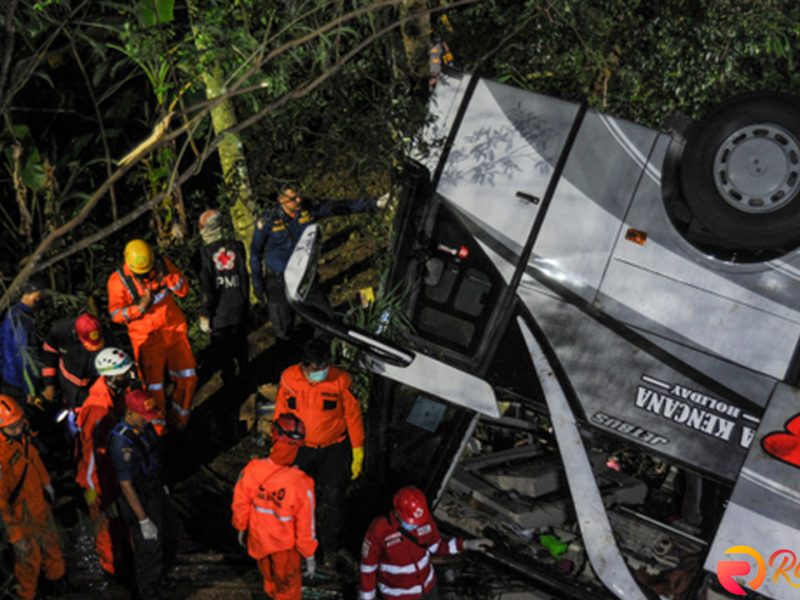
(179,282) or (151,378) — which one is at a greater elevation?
(179,282)

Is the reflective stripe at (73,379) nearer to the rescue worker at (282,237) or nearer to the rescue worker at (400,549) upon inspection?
the rescue worker at (282,237)

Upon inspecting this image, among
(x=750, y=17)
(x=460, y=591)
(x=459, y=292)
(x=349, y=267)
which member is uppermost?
(x=750, y=17)

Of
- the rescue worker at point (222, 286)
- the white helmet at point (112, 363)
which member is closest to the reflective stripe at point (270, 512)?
the white helmet at point (112, 363)

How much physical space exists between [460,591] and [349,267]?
5106 millimetres

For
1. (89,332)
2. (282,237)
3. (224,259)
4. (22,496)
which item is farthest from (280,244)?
(22,496)

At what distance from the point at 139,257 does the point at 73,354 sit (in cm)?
86

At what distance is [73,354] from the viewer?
730 cm

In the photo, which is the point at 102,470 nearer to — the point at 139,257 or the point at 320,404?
the point at 320,404

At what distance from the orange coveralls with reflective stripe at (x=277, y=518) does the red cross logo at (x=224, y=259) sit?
105 inches

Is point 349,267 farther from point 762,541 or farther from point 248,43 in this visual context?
point 762,541

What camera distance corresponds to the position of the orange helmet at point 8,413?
5.71 metres

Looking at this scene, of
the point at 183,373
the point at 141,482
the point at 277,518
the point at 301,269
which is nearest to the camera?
the point at 277,518

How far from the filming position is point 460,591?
643cm

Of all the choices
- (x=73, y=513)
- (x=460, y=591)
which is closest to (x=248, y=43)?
(x=73, y=513)
